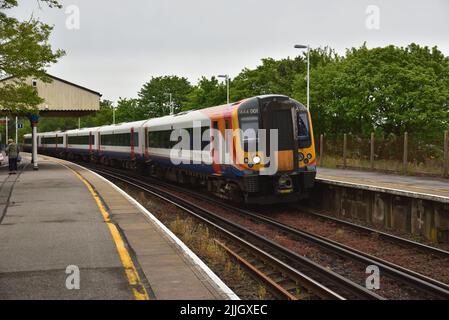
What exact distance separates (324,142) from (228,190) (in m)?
14.3

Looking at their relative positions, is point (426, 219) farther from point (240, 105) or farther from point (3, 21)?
point (3, 21)

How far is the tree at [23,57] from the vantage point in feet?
64.4

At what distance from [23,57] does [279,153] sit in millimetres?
11773

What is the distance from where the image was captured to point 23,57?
19.9 meters

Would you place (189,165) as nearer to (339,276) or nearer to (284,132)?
(284,132)

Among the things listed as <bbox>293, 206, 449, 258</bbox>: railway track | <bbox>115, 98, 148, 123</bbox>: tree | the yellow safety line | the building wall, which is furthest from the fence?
<bbox>115, 98, 148, 123</bbox>: tree

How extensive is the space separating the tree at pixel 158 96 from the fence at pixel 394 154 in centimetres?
5018

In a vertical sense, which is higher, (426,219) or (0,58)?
(0,58)

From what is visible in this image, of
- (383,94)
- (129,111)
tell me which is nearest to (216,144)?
(383,94)

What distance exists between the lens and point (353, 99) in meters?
28.4

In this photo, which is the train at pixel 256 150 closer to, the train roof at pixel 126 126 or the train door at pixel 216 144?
the train door at pixel 216 144

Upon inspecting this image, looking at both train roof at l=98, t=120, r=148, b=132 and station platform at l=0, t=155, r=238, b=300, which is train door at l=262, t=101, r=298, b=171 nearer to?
station platform at l=0, t=155, r=238, b=300

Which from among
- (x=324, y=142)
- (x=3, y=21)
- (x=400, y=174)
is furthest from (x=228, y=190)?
(x=324, y=142)
